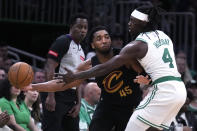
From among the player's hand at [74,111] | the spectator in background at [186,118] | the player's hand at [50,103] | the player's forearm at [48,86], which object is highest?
the player's forearm at [48,86]

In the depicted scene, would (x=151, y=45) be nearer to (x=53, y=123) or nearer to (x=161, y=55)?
(x=161, y=55)

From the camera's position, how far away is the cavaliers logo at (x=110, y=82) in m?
7.00

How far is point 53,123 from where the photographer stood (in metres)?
7.91

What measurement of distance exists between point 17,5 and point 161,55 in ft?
27.0

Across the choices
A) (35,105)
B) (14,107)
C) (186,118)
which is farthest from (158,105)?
(186,118)

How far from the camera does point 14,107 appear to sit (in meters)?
8.68

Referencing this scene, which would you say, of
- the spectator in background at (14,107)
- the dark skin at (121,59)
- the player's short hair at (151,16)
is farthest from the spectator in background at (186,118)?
the dark skin at (121,59)

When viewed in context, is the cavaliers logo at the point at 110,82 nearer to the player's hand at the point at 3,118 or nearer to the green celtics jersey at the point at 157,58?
the green celtics jersey at the point at 157,58

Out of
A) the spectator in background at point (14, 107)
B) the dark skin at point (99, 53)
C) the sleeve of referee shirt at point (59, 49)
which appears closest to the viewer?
the dark skin at point (99, 53)

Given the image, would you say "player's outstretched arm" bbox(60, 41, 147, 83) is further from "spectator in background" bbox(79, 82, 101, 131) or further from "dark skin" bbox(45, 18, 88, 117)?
"spectator in background" bbox(79, 82, 101, 131)

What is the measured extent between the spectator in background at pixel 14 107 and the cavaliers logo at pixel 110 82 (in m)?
2.05

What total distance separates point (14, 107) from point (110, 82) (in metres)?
2.26

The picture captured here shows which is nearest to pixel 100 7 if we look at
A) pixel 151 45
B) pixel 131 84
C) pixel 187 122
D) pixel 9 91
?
pixel 187 122

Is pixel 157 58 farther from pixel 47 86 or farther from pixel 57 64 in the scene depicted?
pixel 57 64
